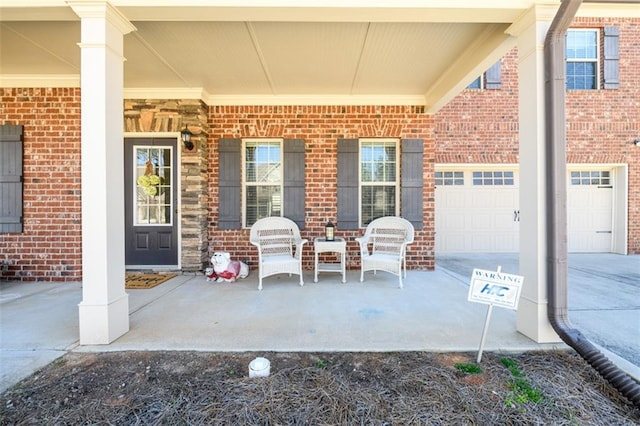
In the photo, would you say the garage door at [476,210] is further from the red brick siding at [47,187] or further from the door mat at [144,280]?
the red brick siding at [47,187]

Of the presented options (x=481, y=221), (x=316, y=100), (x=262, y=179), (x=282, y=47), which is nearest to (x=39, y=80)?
(x=262, y=179)

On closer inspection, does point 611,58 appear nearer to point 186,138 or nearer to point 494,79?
point 494,79

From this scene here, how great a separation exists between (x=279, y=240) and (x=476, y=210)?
4575mm

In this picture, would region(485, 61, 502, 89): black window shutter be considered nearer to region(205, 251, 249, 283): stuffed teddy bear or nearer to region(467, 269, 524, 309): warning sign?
region(467, 269, 524, 309): warning sign

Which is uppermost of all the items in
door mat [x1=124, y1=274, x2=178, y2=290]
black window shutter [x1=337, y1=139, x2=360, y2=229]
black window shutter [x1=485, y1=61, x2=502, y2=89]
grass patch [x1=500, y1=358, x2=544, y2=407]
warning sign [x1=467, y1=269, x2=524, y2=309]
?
black window shutter [x1=485, y1=61, x2=502, y2=89]

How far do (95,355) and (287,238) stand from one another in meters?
2.65

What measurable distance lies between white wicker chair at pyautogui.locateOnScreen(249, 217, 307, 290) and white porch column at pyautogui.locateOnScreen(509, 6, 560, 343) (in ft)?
8.31

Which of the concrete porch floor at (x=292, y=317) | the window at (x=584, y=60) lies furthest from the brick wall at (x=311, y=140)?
the concrete porch floor at (x=292, y=317)

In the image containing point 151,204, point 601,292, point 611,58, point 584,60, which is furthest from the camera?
point 584,60

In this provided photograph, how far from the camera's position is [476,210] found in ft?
21.4

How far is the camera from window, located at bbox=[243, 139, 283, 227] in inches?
194

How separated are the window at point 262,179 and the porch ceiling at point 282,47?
2.49 feet

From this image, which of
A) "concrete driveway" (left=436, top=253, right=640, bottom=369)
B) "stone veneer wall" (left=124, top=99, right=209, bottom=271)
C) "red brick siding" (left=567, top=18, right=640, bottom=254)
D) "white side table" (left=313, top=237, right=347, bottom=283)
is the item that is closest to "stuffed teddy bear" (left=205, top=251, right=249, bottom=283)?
"stone veneer wall" (left=124, top=99, right=209, bottom=271)

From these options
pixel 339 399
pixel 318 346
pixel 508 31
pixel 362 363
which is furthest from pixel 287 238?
pixel 508 31
